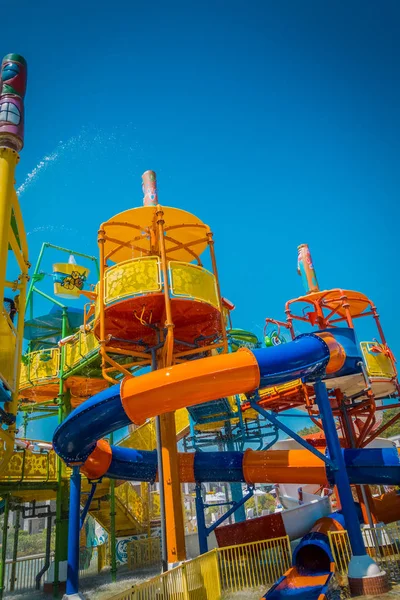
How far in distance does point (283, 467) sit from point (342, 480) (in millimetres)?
1880

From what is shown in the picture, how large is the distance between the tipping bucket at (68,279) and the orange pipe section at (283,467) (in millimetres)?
13019

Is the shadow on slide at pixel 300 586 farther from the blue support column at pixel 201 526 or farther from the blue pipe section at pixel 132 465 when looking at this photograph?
the blue pipe section at pixel 132 465

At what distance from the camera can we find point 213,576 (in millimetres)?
8578

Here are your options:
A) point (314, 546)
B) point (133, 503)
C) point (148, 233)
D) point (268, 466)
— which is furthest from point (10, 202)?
point (133, 503)

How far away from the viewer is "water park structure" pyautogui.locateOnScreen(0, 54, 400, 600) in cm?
835

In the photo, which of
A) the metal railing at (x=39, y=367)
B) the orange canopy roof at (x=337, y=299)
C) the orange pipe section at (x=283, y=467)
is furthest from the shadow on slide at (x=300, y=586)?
the metal railing at (x=39, y=367)

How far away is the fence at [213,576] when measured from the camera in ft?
20.2

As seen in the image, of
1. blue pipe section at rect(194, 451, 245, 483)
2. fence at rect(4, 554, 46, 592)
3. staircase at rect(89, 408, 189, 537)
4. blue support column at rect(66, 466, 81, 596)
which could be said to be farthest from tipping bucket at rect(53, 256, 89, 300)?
blue pipe section at rect(194, 451, 245, 483)

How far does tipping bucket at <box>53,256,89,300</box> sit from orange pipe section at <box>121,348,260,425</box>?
1376 cm

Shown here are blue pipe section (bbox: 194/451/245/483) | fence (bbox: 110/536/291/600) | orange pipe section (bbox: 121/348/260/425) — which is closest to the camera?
fence (bbox: 110/536/291/600)

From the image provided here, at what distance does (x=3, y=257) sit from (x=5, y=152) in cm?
155

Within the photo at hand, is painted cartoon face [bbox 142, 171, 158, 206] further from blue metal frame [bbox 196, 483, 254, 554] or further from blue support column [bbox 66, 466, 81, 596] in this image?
blue metal frame [bbox 196, 483, 254, 554]

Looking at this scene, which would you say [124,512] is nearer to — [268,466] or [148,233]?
[268,466]

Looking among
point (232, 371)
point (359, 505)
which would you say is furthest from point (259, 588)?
point (359, 505)
